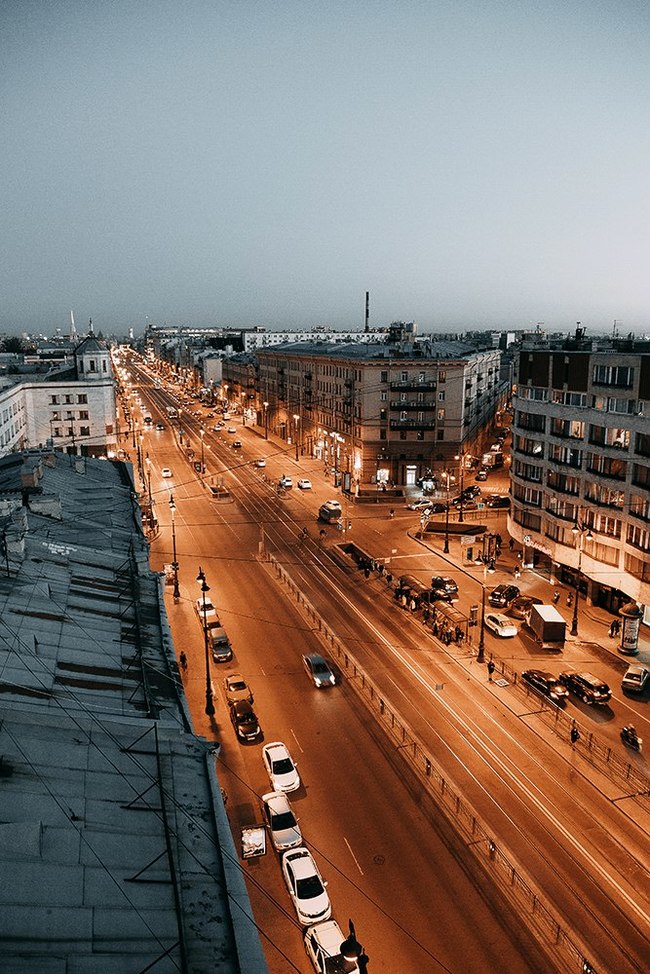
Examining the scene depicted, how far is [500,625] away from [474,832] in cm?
1860

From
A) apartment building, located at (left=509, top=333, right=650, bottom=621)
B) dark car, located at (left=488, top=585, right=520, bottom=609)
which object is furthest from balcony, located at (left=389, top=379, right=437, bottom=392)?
dark car, located at (left=488, top=585, right=520, bottom=609)

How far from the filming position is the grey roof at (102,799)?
10.6 metres

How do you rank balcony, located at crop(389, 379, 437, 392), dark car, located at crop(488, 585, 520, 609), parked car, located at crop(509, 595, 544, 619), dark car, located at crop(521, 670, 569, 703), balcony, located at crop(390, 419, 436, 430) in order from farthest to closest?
balcony, located at crop(390, 419, 436, 430) < balcony, located at crop(389, 379, 437, 392) < dark car, located at crop(488, 585, 520, 609) < parked car, located at crop(509, 595, 544, 619) < dark car, located at crop(521, 670, 569, 703)

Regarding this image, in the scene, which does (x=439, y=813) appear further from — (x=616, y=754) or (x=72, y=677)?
(x=72, y=677)

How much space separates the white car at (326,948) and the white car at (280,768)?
20.9 feet

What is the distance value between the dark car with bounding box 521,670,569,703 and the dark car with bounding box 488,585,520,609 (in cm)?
1056

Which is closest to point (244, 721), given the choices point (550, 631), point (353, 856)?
point (353, 856)

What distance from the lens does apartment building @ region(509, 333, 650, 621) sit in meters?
40.9

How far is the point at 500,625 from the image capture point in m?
40.5

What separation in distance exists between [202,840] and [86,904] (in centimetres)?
284

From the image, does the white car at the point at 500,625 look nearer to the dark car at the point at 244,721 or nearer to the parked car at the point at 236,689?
the parked car at the point at 236,689

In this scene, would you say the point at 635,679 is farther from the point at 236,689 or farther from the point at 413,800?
the point at 236,689

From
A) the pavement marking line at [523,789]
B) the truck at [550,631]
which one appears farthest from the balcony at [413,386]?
the truck at [550,631]

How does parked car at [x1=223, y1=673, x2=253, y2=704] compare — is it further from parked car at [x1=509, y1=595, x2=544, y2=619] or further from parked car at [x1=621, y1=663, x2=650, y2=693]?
parked car at [x1=509, y1=595, x2=544, y2=619]
